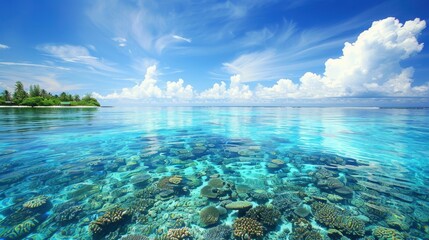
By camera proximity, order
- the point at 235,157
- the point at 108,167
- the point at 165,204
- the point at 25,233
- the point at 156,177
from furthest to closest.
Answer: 1. the point at 235,157
2. the point at 108,167
3. the point at 156,177
4. the point at 165,204
5. the point at 25,233

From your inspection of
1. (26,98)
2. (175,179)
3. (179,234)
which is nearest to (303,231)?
(179,234)

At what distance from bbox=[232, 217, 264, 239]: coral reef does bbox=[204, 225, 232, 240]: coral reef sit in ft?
0.65

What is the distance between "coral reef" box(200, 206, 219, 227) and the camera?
5.82 m

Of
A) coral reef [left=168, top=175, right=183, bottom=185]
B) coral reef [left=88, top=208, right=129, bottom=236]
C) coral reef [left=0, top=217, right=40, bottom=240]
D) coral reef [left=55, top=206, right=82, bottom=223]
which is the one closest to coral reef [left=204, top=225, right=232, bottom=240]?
coral reef [left=88, top=208, right=129, bottom=236]

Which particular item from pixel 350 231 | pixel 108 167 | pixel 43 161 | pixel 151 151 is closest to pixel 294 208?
pixel 350 231

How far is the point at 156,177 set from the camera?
30.4 feet

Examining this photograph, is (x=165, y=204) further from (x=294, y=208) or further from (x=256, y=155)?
(x=256, y=155)

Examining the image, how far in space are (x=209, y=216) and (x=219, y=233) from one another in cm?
77

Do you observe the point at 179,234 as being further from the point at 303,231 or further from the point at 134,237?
the point at 303,231

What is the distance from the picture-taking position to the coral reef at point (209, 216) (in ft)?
19.1

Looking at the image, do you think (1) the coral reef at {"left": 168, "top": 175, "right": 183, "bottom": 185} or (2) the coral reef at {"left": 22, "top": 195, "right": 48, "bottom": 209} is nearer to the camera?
(2) the coral reef at {"left": 22, "top": 195, "right": 48, "bottom": 209}

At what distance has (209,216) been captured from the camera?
6.03 metres

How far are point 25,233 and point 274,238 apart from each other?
7250 millimetres

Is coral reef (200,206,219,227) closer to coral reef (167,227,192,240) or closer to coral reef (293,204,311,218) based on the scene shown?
coral reef (167,227,192,240)
